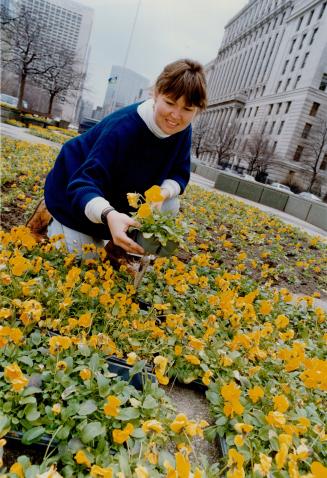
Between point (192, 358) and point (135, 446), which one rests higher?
point (192, 358)

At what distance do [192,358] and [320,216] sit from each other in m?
13.5

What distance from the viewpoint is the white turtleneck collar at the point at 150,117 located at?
2.47 meters

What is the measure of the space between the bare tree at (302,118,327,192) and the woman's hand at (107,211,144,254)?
40.5 m

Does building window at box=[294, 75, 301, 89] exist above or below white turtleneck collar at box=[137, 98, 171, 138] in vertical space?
above

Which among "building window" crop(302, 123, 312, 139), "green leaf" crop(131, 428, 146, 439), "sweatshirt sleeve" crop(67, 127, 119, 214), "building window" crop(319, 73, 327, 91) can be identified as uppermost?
"building window" crop(319, 73, 327, 91)

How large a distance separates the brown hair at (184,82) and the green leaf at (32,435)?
177 cm

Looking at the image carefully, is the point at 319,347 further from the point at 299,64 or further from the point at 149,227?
the point at 299,64

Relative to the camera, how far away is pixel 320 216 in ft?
45.7

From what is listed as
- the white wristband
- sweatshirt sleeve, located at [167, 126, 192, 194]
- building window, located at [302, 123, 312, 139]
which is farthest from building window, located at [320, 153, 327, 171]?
the white wristband

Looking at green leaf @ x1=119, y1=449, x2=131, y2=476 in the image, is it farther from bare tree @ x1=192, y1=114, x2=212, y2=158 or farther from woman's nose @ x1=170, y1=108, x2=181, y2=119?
bare tree @ x1=192, y1=114, x2=212, y2=158

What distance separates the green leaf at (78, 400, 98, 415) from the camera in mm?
1349

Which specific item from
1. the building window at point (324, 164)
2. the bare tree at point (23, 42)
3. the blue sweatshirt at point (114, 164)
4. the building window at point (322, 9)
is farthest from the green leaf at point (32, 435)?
the building window at point (322, 9)

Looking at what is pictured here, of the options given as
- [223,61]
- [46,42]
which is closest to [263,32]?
[223,61]

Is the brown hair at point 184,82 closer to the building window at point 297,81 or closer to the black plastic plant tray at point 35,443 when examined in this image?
the black plastic plant tray at point 35,443
